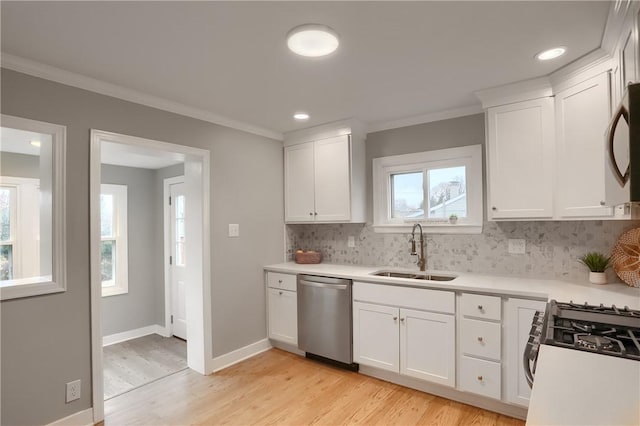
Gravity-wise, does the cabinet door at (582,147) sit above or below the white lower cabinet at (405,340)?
above

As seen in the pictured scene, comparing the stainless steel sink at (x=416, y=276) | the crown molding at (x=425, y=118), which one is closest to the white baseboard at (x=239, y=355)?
the stainless steel sink at (x=416, y=276)

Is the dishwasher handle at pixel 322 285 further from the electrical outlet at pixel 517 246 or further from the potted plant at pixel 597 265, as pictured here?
the potted plant at pixel 597 265

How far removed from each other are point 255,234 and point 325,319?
45.8 inches

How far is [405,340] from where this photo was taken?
2711mm

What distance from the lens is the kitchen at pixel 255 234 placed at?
209 centimetres

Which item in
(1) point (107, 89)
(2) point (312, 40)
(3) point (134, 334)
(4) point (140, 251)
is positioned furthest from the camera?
(4) point (140, 251)

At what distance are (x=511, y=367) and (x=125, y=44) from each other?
10.3ft

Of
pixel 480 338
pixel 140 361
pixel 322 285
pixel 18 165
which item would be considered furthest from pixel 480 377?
pixel 18 165

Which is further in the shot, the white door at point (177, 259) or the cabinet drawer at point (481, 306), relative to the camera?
the white door at point (177, 259)

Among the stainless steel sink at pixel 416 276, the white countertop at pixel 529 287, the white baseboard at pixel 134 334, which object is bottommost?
the white baseboard at pixel 134 334

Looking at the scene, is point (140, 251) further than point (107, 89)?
Yes

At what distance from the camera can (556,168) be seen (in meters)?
2.33

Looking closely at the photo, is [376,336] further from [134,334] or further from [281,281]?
[134,334]

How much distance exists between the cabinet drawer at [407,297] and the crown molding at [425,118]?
161 cm
